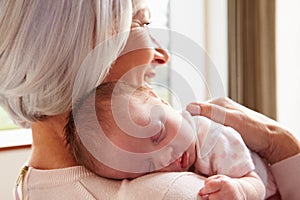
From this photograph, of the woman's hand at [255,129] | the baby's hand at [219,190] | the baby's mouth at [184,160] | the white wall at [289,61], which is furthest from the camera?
the white wall at [289,61]

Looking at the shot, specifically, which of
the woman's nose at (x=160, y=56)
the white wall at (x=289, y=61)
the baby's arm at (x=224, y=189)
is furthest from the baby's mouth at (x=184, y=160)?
the white wall at (x=289, y=61)

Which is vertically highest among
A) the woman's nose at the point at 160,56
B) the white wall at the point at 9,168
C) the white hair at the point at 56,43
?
the white hair at the point at 56,43

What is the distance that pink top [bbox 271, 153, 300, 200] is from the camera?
3.79 feet

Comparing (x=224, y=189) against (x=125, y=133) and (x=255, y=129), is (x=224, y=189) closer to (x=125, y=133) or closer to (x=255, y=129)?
(x=125, y=133)

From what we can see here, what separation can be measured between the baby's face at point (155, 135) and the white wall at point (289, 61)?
112 centimetres

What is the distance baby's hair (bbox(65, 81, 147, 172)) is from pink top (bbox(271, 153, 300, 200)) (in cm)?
40

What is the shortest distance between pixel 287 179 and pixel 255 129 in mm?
132

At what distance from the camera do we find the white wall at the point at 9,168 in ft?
6.63

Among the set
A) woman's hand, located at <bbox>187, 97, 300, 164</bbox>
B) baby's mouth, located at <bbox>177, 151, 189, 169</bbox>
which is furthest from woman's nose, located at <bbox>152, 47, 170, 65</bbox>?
baby's mouth, located at <bbox>177, 151, 189, 169</bbox>

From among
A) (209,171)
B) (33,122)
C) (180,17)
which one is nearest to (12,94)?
(33,122)

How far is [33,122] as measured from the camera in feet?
3.44

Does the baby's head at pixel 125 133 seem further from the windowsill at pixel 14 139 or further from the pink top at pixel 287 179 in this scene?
the windowsill at pixel 14 139

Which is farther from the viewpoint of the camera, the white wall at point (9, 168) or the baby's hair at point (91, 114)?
the white wall at point (9, 168)

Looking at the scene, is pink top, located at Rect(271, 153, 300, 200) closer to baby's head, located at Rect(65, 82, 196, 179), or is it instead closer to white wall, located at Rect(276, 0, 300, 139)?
baby's head, located at Rect(65, 82, 196, 179)
